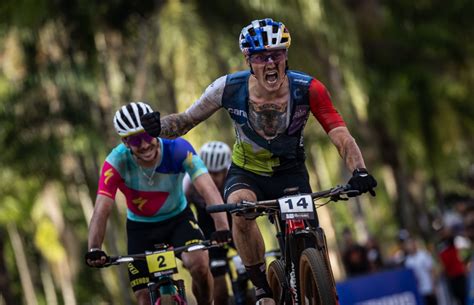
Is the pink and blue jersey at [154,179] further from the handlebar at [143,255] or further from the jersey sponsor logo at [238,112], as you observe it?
the jersey sponsor logo at [238,112]

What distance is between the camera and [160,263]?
9.95 meters

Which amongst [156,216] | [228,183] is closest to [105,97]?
[156,216]

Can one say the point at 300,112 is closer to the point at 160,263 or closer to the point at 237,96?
the point at 237,96

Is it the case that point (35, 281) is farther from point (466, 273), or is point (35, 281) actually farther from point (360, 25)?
point (466, 273)

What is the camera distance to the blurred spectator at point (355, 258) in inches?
819

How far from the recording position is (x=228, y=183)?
31.4ft

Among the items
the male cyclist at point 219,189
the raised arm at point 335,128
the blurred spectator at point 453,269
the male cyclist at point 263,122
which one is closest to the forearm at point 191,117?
the male cyclist at point 263,122

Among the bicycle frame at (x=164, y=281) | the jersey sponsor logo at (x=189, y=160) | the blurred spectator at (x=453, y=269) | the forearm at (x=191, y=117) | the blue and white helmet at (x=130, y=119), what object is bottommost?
the blurred spectator at (x=453, y=269)

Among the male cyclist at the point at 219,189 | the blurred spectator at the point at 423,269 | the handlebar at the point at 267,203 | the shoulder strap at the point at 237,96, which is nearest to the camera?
the handlebar at the point at 267,203

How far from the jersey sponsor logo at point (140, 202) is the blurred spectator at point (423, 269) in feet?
35.7

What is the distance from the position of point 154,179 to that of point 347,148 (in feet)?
7.68

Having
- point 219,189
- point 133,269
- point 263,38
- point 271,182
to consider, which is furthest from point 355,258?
point 263,38

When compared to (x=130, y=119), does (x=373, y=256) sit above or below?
below

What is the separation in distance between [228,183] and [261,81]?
0.93m
